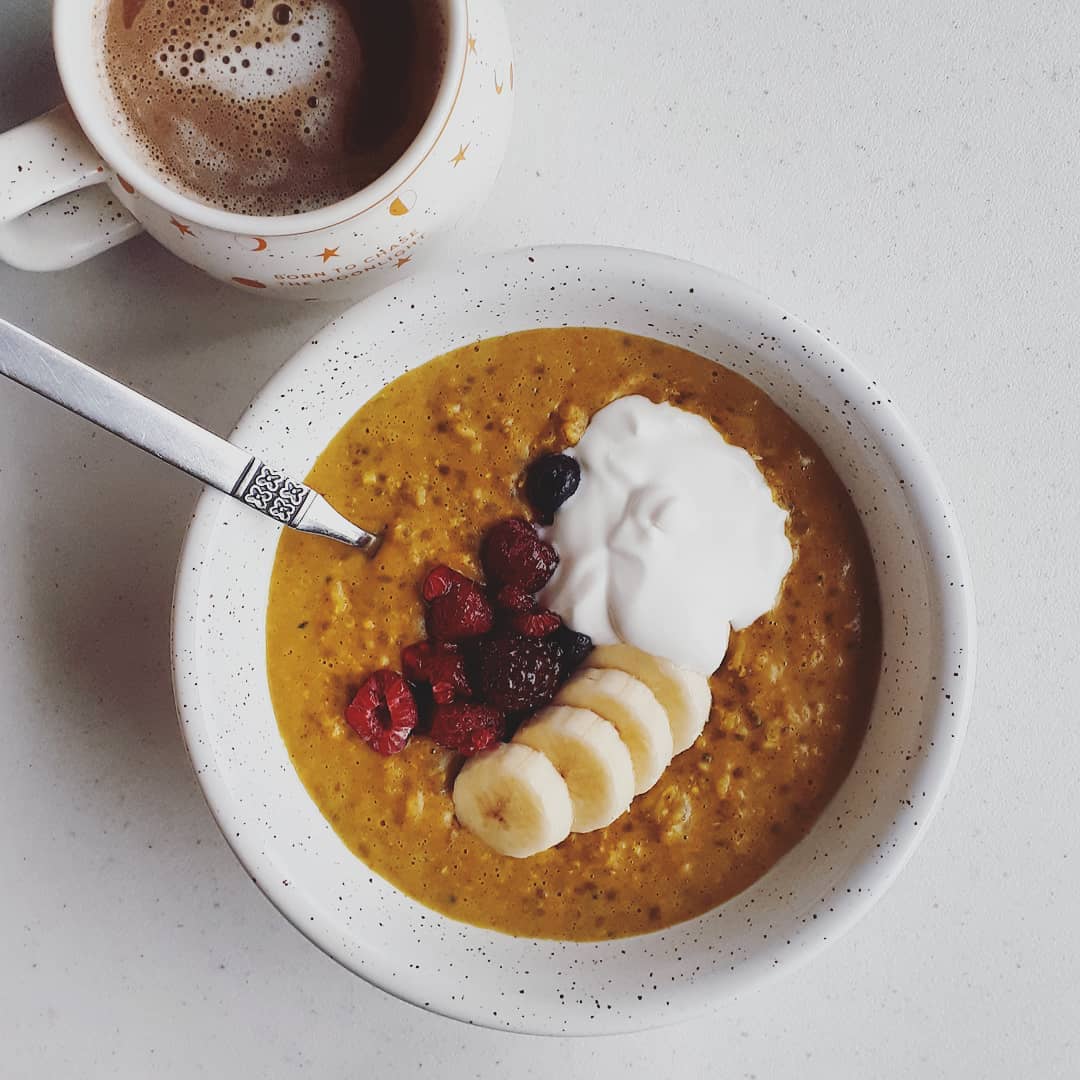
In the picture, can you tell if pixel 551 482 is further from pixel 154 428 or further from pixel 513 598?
pixel 154 428

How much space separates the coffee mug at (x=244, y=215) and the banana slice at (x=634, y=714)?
0.56 m

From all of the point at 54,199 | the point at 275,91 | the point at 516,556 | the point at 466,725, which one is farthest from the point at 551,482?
the point at 54,199

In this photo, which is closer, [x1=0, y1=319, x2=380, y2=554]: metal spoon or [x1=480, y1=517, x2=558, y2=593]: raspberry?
[x1=0, y1=319, x2=380, y2=554]: metal spoon

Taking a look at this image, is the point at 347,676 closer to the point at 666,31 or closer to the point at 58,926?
the point at 58,926

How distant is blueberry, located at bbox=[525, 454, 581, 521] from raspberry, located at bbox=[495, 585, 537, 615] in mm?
105

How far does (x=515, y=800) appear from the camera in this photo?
147cm

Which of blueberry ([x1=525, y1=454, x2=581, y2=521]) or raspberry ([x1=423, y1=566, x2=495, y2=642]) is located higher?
blueberry ([x1=525, y1=454, x2=581, y2=521])

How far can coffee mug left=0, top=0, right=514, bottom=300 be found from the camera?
127 cm

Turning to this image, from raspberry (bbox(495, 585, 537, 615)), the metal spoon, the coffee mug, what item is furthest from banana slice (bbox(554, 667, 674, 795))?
the coffee mug

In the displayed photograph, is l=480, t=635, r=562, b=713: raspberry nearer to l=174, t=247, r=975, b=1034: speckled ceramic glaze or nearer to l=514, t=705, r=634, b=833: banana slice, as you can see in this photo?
l=514, t=705, r=634, b=833: banana slice

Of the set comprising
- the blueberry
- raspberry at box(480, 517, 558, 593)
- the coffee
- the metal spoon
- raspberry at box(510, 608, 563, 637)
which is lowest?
the metal spoon

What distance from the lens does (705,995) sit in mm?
1457

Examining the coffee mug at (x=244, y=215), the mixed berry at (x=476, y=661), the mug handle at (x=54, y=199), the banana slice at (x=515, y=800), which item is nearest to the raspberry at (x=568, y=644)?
the mixed berry at (x=476, y=661)

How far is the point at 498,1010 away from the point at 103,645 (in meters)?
0.72
